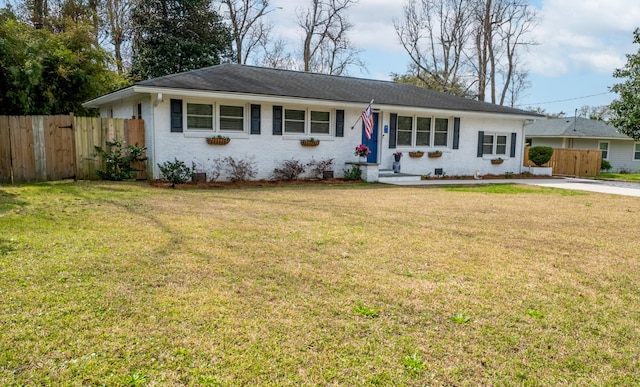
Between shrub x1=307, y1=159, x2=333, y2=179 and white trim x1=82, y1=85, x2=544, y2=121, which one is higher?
white trim x1=82, y1=85, x2=544, y2=121

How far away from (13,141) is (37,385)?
10333mm

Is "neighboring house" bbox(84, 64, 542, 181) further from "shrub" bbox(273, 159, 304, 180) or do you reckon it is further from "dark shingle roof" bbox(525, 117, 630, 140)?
"dark shingle roof" bbox(525, 117, 630, 140)

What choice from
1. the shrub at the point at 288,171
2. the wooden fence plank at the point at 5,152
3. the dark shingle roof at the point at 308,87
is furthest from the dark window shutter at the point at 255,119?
the wooden fence plank at the point at 5,152

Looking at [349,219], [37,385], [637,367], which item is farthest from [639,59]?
[37,385]

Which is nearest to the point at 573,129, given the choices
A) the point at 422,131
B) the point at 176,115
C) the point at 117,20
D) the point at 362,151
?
the point at 422,131

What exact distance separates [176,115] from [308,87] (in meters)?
4.98

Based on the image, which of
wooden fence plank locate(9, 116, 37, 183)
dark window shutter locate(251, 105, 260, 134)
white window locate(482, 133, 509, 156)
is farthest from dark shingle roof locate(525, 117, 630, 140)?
wooden fence plank locate(9, 116, 37, 183)

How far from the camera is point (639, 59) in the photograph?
1814 cm

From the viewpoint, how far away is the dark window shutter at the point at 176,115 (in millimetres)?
12453

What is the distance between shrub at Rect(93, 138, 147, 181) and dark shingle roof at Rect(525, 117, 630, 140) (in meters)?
24.7

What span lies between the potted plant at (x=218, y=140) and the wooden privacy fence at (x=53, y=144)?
2.13 m

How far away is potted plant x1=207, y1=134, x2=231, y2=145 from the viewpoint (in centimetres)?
1293

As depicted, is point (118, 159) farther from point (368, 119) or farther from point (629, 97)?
point (629, 97)

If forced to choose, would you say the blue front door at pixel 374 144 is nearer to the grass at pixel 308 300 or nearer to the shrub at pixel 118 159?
the shrub at pixel 118 159
